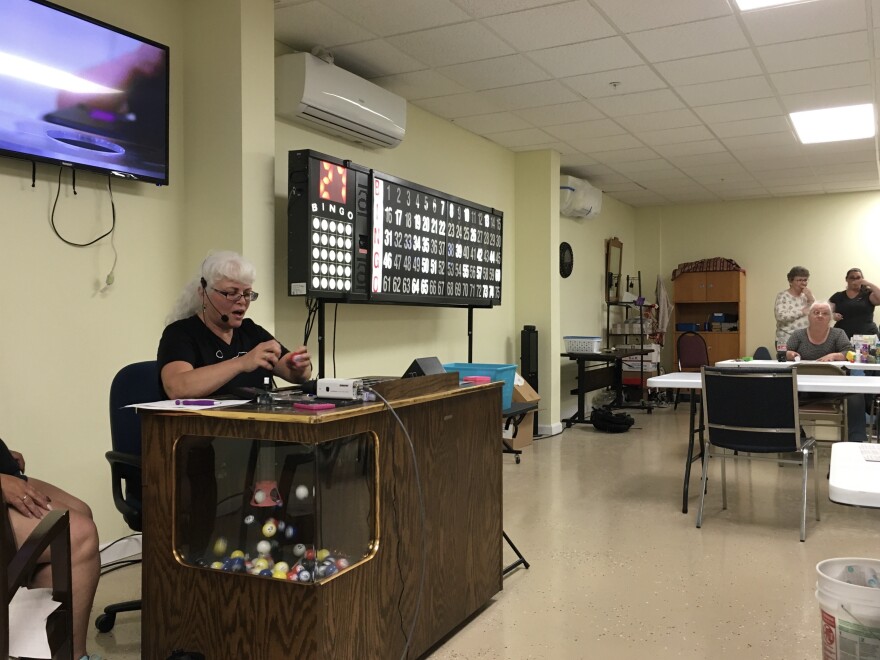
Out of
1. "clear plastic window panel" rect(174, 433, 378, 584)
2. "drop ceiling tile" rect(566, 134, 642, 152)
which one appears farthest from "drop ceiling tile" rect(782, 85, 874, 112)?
"clear plastic window panel" rect(174, 433, 378, 584)

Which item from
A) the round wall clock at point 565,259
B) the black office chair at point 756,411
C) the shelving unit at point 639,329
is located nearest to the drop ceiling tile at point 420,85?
the black office chair at point 756,411

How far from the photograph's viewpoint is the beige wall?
9406mm

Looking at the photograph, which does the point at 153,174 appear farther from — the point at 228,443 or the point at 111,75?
the point at 228,443

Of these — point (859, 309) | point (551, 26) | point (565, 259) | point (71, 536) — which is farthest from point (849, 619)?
point (565, 259)

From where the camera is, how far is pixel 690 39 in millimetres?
4301

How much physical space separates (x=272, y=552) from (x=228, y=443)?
1.06ft

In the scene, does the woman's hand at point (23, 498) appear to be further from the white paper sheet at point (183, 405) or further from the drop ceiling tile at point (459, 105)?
the drop ceiling tile at point (459, 105)

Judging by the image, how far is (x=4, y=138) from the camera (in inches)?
109

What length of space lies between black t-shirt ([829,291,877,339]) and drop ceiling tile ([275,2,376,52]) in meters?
4.92

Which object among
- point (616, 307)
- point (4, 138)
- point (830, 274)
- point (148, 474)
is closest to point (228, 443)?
point (148, 474)

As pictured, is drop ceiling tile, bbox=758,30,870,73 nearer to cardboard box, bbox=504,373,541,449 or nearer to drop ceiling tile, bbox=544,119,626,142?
drop ceiling tile, bbox=544,119,626,142

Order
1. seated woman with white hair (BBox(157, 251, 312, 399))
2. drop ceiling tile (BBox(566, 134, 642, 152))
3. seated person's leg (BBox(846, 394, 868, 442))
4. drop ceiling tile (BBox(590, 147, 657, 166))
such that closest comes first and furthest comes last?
seated woman with white hair (BBox(157, 251, 312, 399)) < seated person's leg (BBox(846, 394, 868, 442)) < drop ceiling tile (BBox(566, 134, 642, 152)) < drop ceiling tile (BBox(590, 147, 657, 166))

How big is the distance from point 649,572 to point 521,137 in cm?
435

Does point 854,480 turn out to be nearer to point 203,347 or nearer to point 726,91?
point 203,347
